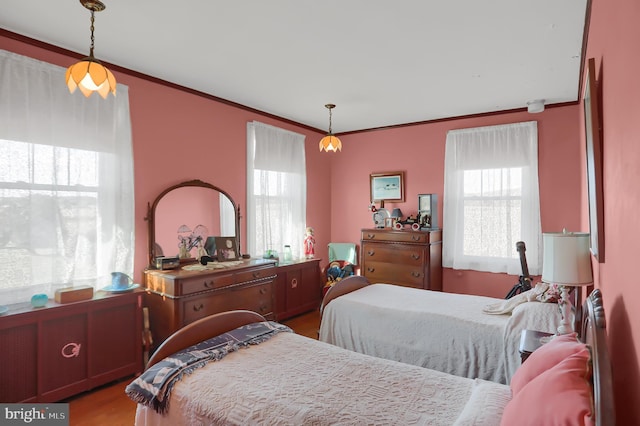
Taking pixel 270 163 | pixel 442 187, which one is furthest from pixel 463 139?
pixel 270 163

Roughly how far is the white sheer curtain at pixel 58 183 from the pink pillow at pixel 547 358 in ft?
10.3

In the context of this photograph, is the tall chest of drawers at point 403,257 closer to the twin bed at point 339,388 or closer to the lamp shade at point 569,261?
the lamp shade at point 569,261

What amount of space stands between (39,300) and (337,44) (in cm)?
287

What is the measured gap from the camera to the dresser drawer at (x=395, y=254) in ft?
14.6

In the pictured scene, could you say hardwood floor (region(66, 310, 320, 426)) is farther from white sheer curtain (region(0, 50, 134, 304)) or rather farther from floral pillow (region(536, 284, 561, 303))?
floral pillow (region(536, 284, 561, 303))

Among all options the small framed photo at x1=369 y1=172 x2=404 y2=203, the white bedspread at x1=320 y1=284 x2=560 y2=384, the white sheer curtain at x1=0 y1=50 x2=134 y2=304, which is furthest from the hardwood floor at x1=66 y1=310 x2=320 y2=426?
the small framed photo at x1=369 y1=172 x2=404 y2=203

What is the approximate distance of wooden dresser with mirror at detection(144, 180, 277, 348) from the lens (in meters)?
3.10

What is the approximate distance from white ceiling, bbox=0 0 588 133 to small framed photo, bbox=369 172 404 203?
1.49 metres

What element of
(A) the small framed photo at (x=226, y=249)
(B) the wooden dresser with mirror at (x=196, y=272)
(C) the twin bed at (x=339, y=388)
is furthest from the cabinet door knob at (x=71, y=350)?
(A) the small framed photo at (x=226, y=249)

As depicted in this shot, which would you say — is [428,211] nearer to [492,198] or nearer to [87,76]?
[492,198]

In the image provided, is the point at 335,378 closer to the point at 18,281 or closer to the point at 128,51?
the point at 18,281

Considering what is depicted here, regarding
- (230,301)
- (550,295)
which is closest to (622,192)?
(550,295)

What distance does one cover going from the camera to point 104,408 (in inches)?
99.6


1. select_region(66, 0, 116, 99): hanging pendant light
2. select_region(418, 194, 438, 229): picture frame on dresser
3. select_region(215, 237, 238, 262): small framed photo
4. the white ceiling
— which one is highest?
the white ceiling
